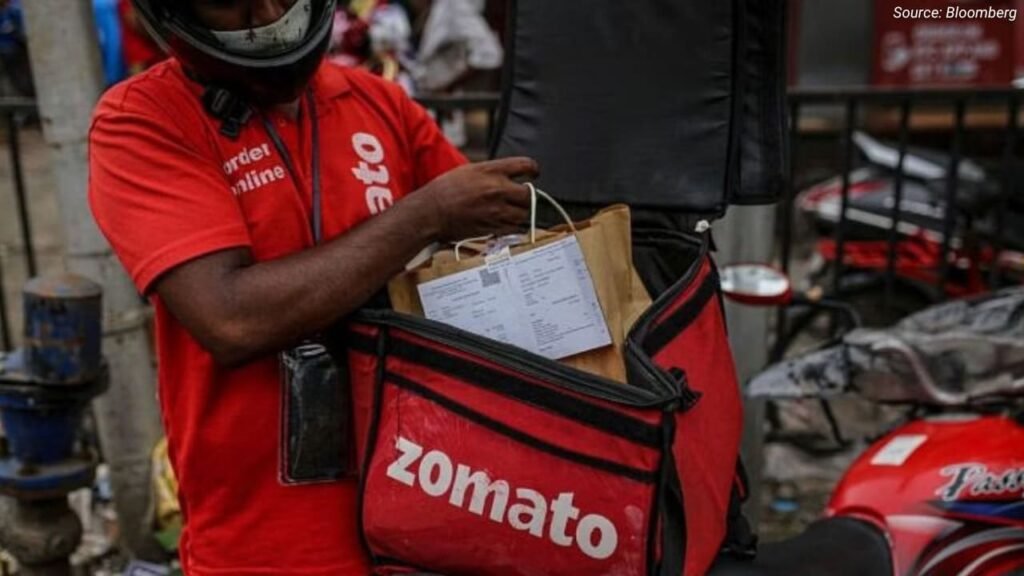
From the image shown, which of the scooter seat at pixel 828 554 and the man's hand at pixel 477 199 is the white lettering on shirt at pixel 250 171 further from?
the scooter seat at pixel 828 554

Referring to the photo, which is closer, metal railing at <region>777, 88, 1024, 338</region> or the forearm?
the forearm

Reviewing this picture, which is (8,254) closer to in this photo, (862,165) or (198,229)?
(862,165)

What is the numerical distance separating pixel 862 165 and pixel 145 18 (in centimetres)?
494

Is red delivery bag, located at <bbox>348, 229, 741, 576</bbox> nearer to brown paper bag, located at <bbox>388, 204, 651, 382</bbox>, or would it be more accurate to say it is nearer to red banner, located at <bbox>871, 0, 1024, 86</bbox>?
brown paper bag, located at <bbox>388, 204, 651, 382</bbox>

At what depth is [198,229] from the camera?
1450mm

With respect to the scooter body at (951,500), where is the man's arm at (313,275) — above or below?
above

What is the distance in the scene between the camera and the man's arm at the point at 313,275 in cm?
145

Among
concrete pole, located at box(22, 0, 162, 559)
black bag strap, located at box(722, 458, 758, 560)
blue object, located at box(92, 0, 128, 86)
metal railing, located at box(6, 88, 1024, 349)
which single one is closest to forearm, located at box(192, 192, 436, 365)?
black bag strap, located at box(722, 458, 758, 560)

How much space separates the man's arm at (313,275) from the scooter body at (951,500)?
1078 mm

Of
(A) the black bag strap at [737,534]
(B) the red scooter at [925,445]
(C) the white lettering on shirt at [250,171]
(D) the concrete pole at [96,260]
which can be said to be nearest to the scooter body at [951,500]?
(B) the red scooter at [925,445]

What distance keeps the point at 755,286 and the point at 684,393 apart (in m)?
1.07

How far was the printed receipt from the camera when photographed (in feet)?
4.88

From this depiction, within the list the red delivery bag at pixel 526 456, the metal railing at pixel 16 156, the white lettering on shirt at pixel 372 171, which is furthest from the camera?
the metal railing at pixel 16 156

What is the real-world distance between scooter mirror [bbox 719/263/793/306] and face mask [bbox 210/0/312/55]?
1.17 metres
